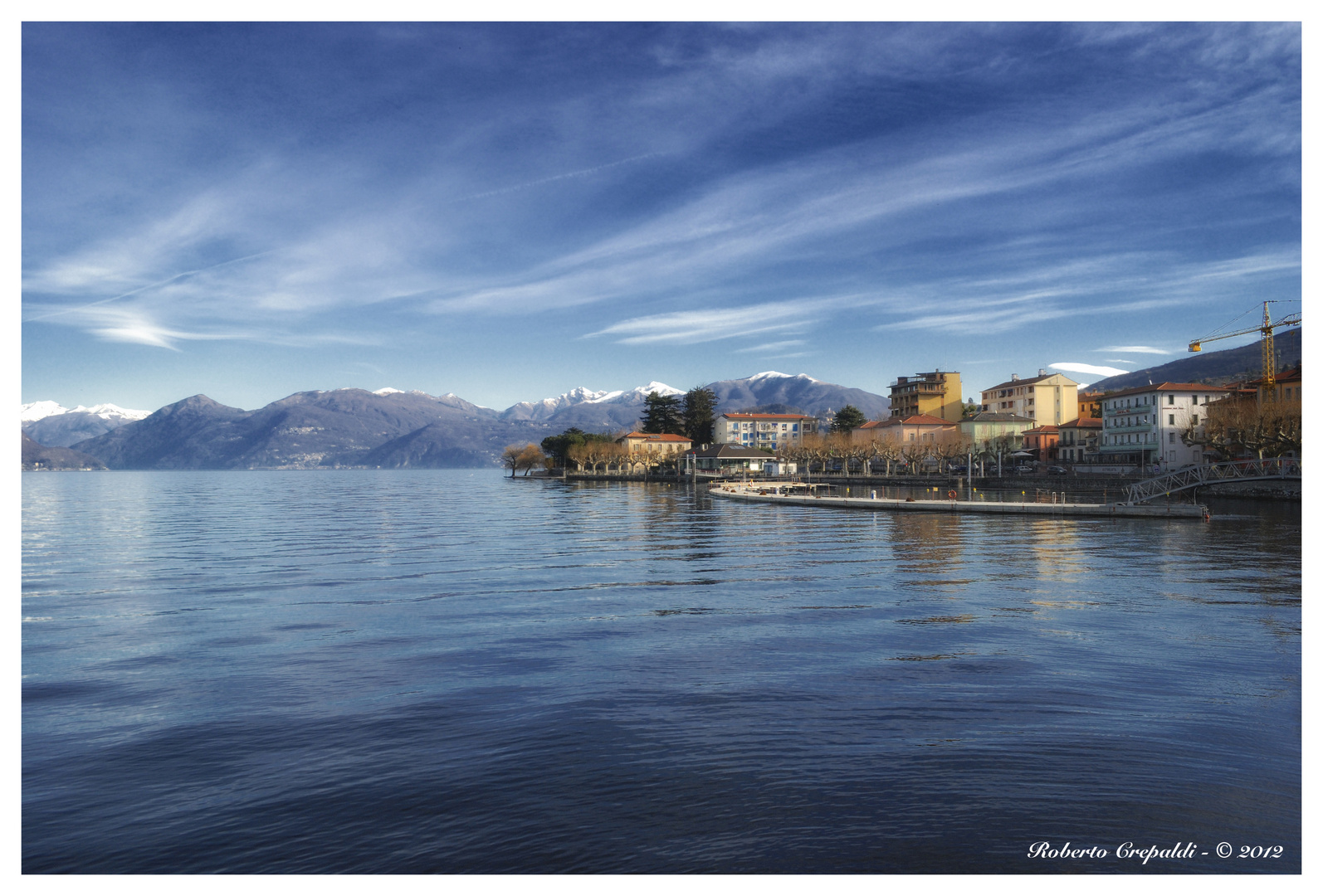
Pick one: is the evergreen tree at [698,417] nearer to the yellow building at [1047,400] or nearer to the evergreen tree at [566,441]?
the evergreen tree at [566,441]

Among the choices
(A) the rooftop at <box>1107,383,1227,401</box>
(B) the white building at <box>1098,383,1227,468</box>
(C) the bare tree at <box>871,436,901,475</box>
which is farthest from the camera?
(C) the bare tree at <box>871,436,901,475</box>

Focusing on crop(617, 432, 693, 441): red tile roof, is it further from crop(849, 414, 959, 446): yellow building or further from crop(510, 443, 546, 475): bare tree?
crop(849, 414, 959, 446): yellow building

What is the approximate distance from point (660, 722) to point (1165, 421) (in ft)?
392

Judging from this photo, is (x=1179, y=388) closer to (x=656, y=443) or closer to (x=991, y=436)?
(x=991, y=436)

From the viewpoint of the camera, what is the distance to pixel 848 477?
123 metres

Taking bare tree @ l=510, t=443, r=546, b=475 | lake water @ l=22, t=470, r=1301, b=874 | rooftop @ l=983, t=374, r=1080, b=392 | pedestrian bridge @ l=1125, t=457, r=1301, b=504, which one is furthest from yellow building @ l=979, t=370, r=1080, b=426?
lake water @ l=22, t=470, r=1301, b=874

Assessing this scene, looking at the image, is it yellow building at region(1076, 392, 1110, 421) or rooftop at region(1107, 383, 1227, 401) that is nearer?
rooftop at region(1107, 383, 1227, 401)

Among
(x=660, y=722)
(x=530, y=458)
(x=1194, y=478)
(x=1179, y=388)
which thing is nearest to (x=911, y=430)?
(x=1179, y=388)

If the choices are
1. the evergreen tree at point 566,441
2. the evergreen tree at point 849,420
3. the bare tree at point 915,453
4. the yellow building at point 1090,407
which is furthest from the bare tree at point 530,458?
the yellow building at point 1090,407

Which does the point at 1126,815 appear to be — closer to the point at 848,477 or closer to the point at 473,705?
the point at 473,705

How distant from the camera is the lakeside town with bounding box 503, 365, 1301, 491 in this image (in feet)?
292

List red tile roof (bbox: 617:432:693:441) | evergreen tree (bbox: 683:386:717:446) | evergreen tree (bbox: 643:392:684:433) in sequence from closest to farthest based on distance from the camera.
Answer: red tile roof (bbox: 617:432:693:441)
evergreen tree (bbox: 683:386:717:446)
evergreen tree (bbox: 643:392:684:433)

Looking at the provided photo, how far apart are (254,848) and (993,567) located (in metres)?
Result: 28.8

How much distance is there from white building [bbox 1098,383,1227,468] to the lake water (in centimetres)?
9214
